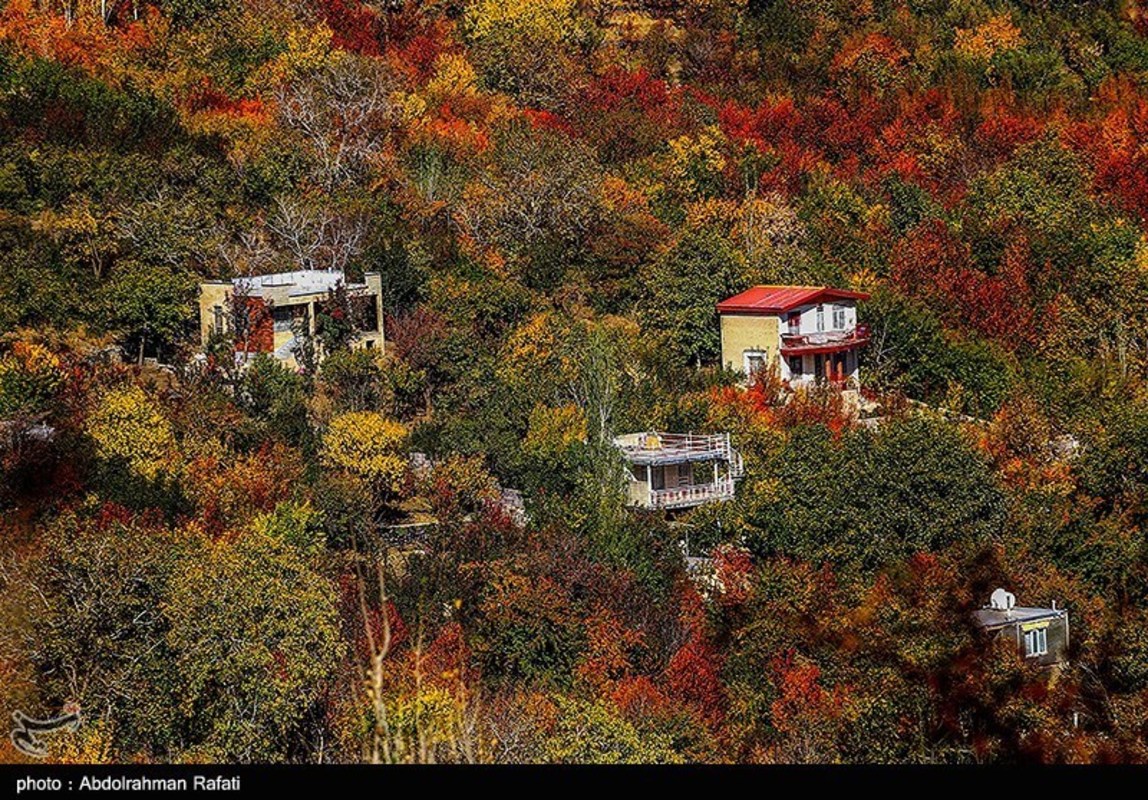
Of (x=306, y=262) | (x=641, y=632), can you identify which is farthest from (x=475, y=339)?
(x=641, y=632)

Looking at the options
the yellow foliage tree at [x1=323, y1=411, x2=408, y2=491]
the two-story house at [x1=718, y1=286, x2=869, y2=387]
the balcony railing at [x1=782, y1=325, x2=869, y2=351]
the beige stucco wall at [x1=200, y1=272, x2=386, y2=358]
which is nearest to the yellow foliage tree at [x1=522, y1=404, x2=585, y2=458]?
the yellow foliage tree at [x1=323, y1=411, x2=408, y2=491]

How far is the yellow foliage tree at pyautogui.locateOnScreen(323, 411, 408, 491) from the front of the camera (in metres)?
35.8

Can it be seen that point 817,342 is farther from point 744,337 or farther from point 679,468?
point 679,468

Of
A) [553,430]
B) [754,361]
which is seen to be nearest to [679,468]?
[553,430]

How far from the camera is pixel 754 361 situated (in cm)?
4409

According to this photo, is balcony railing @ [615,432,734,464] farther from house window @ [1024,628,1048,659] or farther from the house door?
house window @ [1024,628,1048,659]

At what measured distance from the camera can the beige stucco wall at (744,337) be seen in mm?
43688

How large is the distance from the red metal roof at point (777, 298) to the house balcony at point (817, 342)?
735 mm

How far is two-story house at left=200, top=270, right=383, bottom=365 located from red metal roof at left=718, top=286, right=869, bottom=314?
27.6 ft

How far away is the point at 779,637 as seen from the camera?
30094 mm

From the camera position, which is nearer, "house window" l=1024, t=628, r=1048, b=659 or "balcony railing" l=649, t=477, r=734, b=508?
"house window" l=1024, t=628, r=1048, b=659

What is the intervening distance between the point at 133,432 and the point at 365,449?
4.59 m

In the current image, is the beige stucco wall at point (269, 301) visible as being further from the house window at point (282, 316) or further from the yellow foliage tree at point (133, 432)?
the yellow foliage tree at point (133, 432)

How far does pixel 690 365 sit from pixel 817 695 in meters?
17.4
